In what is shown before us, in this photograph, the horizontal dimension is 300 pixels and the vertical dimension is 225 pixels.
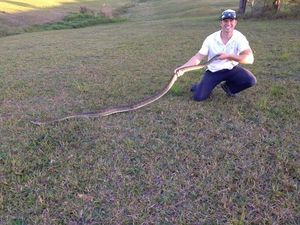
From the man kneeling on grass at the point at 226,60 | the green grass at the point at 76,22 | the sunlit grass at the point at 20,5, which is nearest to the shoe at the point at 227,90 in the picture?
the man kneeling on grass at the point at 226,60

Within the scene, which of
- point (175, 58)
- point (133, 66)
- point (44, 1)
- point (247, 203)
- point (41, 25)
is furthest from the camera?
point (44, 1)

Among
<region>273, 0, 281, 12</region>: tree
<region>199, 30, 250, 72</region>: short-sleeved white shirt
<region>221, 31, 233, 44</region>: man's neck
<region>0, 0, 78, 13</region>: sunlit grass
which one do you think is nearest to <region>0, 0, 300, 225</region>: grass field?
<region>199, 30, 250, 72</region>: short-sleeved white shirt

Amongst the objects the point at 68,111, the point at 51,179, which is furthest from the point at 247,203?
the point at 68,111

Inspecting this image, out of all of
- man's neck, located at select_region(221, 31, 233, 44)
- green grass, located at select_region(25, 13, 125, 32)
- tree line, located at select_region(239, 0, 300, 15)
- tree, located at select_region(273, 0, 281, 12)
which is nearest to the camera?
man's neck, located at select_region(221, 31, 233, 44)

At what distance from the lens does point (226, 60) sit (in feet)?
20.1

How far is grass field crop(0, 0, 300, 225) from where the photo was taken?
143 inches

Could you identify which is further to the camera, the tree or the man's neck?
the tree

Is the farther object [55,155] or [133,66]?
[133,66]

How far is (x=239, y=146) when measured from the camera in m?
4.74

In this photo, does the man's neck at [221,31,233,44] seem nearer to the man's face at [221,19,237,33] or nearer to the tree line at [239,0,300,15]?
the man's face at [221,19,237,33]

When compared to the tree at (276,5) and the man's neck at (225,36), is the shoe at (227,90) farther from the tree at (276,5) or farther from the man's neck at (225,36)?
the tree at (276,5)

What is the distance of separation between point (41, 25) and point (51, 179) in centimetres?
2688

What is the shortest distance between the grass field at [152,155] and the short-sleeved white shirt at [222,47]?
61 centimetres

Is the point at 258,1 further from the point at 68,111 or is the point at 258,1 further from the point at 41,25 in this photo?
the point at 68,111
